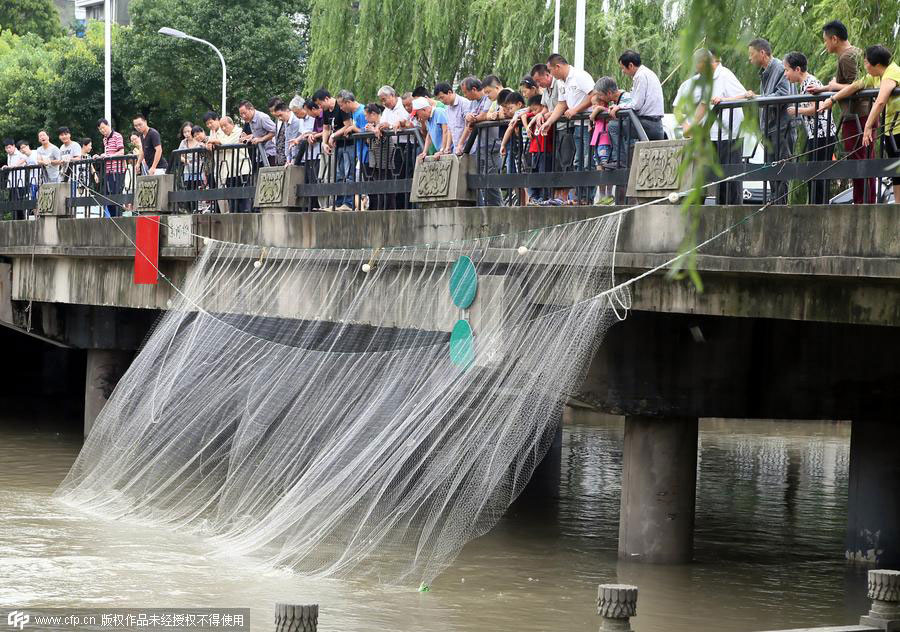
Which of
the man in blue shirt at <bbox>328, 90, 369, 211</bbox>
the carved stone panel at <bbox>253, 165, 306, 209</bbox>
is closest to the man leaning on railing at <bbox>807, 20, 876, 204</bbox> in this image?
the man in blue shirt at <bbox>328, 90, 369, 211</bbox>

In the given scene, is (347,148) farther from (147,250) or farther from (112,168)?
(112,168)

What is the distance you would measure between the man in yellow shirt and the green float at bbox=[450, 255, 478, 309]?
3.88m

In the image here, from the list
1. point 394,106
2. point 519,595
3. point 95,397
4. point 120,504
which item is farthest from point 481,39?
point 519,595

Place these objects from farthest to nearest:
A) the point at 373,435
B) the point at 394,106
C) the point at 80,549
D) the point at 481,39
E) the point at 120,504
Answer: the point at 481,39
the point at 394,106
the point at 120,504
the point at 80,549
the point at 373,435

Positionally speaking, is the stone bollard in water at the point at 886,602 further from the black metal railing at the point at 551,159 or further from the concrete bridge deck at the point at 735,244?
the black metal railing at the point at 551,159

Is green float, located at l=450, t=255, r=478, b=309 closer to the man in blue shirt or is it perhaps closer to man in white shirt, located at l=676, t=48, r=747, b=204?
man in white shirt, located at l=676, t=48, r=747, b=204

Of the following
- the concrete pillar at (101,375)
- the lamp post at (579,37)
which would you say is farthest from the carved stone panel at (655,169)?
the lamp post at (579,37)

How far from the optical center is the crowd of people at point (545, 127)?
428 inches

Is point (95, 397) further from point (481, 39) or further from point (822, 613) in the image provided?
point (822, 613)

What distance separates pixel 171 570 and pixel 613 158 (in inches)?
211

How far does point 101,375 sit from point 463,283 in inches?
488

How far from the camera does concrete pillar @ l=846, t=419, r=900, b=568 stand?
14312mm

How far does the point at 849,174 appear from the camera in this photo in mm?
10453

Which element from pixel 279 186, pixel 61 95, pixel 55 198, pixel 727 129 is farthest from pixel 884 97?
pixel 61 95
